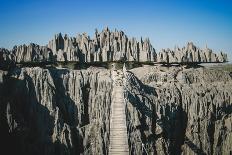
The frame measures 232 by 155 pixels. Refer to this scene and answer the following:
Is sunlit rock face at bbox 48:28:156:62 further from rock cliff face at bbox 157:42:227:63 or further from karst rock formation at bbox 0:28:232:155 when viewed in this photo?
rock cliff face at bbox 157:42:227:63

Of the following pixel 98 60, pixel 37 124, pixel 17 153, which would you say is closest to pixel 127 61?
pixel 98 60

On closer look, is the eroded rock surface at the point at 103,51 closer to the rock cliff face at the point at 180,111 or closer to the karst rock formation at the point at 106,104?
the karst rock formation at the point at 106,104

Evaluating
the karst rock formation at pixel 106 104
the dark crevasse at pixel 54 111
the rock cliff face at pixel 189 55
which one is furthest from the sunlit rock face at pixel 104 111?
the rock cliff face at pixel 189 55

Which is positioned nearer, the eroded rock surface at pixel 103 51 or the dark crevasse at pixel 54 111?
the dark crevasse at pixel 54 111

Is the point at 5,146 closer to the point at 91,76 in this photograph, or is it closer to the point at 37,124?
the point at 37,124

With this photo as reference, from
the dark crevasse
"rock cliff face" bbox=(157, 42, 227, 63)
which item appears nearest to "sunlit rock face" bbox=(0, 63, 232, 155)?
the dark crevasse
